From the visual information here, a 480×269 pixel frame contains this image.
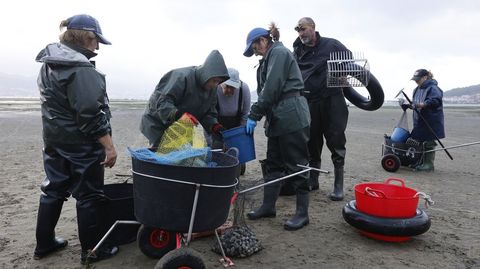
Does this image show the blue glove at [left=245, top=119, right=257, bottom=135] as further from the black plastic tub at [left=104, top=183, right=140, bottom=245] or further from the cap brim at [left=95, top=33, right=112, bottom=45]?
the cap brim at [left=95, top=33, right=112, bottom=45]

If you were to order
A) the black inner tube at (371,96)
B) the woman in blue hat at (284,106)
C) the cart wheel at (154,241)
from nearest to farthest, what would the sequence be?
1. the cart wheel at (154,241)
2. the woman in blue hat at (284,106)
3. the black inner tube at (371,96)

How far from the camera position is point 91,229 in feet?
10.4

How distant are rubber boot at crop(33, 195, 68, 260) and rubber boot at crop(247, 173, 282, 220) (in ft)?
6.84

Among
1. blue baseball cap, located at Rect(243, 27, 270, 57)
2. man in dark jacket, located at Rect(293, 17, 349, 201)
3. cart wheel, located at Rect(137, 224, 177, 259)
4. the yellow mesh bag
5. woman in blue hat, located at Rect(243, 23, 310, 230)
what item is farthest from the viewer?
man in dark jacket, located at Rect(293, 17, 349, 201)

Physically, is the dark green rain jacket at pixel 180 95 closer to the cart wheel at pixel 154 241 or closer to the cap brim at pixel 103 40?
the cap brim at pixel 103 40

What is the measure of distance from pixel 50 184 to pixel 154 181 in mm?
1159

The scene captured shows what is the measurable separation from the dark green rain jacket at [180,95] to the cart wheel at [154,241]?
865 mm

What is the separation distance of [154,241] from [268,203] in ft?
5.27

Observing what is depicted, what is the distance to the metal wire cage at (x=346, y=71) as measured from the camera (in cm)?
487

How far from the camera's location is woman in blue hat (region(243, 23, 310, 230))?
12.9 feet

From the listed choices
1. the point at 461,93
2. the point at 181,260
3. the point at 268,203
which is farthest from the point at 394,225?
the point at 461,93

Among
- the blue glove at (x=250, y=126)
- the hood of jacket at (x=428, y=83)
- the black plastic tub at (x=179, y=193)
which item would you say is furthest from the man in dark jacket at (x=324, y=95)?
the hood of jacket at (x=428, y=83)

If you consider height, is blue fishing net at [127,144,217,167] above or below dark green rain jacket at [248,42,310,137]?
below

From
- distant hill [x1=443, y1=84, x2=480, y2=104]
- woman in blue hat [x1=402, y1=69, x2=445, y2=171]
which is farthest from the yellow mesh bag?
distant hill [x1=443, y1=84, x2=480, y2=104]
